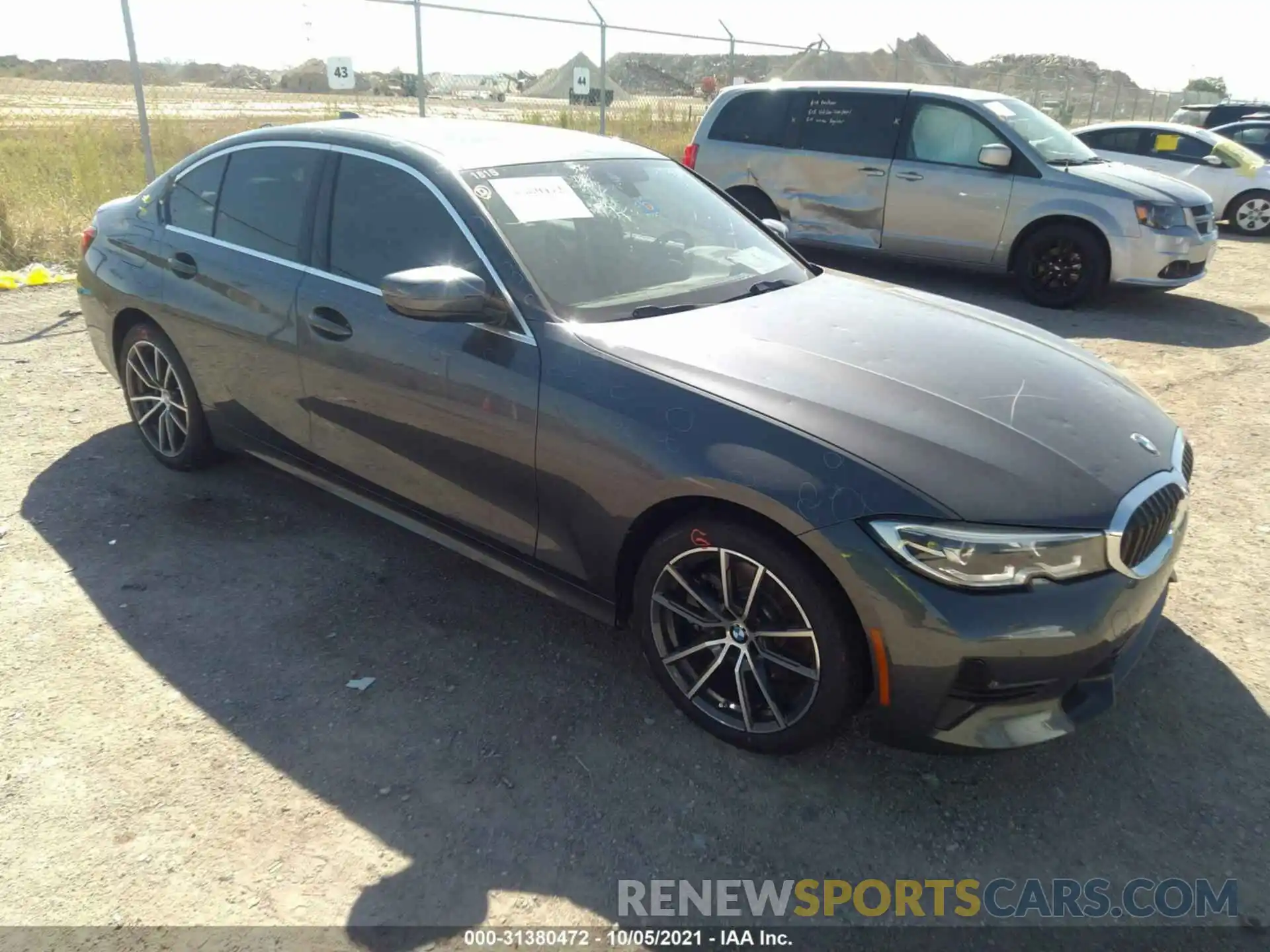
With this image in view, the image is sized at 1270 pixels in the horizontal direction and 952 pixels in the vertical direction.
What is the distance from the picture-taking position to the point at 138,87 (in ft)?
27.5

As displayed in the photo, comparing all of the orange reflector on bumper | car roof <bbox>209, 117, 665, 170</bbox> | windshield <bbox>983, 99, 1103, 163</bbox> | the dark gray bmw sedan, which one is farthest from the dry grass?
the orange reflector on bumper

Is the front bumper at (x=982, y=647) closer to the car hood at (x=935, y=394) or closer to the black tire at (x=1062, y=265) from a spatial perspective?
the car hood at (x=935, y=394)

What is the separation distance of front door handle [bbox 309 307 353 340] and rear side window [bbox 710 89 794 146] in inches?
279

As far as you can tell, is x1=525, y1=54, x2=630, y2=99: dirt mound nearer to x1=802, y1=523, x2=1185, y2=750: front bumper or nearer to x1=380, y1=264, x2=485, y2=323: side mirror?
x1=380, y1=264, x2=485, y2=323: side mirror

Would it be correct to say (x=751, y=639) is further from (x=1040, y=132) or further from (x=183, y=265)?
(x=1040, y=132)

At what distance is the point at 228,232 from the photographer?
3.98m

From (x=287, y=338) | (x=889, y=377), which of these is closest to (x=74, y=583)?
(x=287, y=338)

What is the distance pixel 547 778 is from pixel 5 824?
1.47 meters

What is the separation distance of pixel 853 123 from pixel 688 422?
298 inches

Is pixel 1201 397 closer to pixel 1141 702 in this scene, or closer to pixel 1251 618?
pixel 1251 618

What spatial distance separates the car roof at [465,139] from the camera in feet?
11.3

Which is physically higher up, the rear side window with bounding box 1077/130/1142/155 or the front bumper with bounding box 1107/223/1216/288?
the rear side window with bounding box 1077/130/1142/155

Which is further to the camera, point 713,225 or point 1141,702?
point 713,225

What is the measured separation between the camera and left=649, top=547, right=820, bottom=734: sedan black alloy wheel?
2578 millimetres
